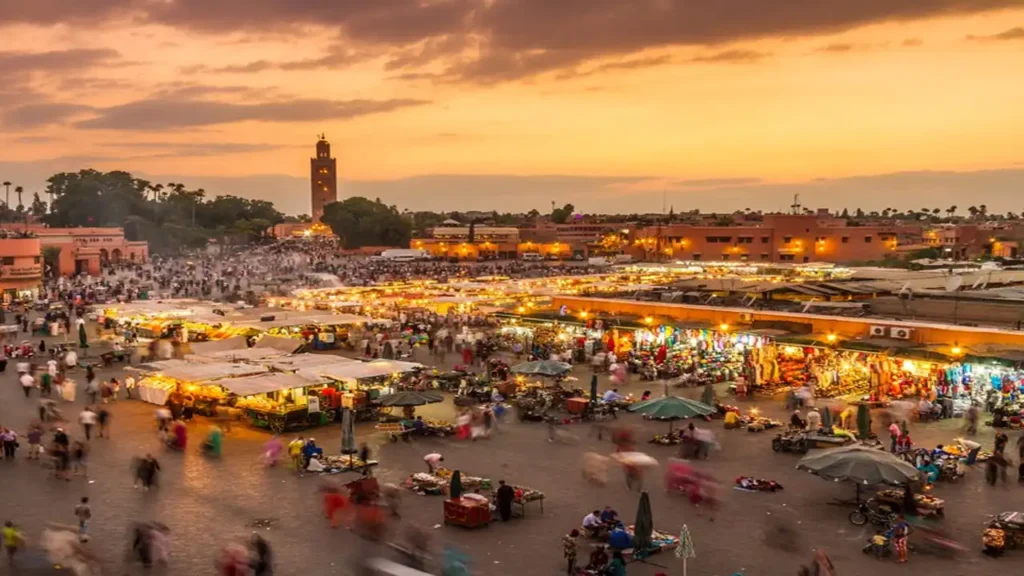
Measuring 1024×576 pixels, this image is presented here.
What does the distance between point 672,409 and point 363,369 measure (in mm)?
7543

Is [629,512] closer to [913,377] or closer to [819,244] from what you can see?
[913,377]

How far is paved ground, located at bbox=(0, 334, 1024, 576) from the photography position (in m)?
10.9

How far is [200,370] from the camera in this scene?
20.4m

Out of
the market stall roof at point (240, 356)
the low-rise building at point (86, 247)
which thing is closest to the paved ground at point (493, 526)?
the market stall roof at point (240, 356)

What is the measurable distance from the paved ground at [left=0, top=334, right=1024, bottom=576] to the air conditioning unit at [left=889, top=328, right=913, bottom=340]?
155 inches

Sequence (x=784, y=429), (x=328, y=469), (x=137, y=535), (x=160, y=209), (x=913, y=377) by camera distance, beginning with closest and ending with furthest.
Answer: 1. (x=137, y=535)
2. (x=328, y=469)
3. (x=784, y=429)
4. (x=913, y=377)
5. (x=160, y=209)

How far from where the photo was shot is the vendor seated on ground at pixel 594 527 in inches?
457

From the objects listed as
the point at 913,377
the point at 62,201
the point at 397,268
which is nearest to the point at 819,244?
the point at 397,268

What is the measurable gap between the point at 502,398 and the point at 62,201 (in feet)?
344

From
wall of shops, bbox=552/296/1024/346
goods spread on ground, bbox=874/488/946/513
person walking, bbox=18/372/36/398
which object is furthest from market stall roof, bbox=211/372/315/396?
wall of shops, bbox=552/296/1024/346

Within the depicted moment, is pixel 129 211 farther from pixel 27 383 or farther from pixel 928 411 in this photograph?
pixel 928 411

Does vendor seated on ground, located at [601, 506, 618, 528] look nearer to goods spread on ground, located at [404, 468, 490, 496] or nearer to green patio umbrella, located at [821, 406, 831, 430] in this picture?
goods spread on ground, located at [404, 468, 490, 496]

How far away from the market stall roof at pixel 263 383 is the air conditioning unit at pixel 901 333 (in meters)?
13.8

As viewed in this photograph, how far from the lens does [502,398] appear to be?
2147cm
